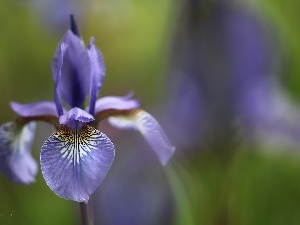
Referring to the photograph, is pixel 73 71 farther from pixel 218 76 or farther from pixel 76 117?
pixel 218 76

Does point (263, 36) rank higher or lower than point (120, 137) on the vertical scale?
higher

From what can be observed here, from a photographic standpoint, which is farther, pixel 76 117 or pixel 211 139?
pixel 211 139

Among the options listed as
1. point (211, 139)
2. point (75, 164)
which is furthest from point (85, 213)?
point (211, 139)

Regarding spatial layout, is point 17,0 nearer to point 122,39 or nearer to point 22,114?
point 122,39

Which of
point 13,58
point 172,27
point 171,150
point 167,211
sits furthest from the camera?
point 13,58

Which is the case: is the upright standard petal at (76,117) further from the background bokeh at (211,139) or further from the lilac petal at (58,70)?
the background bokeh at (211,139)

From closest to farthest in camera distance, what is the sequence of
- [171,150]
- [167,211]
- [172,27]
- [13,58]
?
1. [171,150]
2. [167,211]
3. [172,27]
4. [13,58]

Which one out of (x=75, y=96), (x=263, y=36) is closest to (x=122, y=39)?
(x=263, y=36)

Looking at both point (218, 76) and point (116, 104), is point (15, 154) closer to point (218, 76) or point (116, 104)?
point (116, 104)

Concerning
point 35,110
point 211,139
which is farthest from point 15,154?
point 211,139
